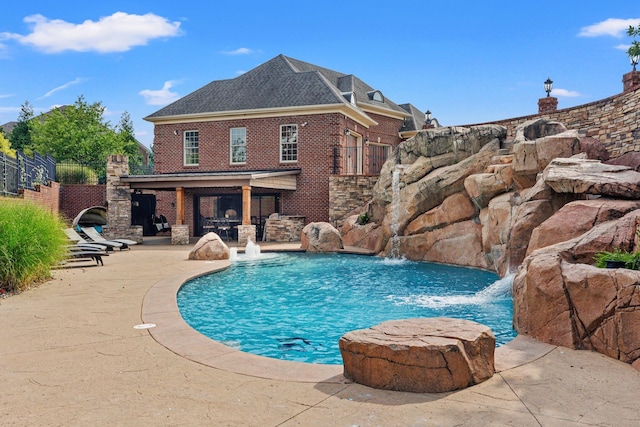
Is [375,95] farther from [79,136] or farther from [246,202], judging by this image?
[79,136]

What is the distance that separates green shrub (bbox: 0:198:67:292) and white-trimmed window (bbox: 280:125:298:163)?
14.1 meters

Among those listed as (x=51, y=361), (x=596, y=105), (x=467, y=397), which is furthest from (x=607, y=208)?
(x=596, y=105)

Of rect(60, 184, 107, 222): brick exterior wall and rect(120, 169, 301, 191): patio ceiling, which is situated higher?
rect(120, 169, 301, 191): patio ceiling

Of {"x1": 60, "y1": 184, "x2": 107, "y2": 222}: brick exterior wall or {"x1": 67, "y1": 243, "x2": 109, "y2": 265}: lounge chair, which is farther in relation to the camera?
{"x1": 60, "y1": 184, "x2": 107, "y2": 222}: brick exterior wall

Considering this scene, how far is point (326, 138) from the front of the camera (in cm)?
2202

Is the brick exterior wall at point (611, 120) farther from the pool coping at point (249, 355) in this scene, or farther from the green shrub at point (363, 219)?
the pool coping at point (249, 355)

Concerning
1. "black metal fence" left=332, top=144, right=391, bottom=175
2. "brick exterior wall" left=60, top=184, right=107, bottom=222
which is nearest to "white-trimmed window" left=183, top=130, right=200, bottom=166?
"brick exterior wall" left=60, top=184, right=107, bottom=222

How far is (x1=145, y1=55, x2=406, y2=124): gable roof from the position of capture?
2239 cm

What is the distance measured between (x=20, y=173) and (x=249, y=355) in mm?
16043

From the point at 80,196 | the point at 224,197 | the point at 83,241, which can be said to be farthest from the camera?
the point at 224,197

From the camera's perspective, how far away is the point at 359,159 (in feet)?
81.9

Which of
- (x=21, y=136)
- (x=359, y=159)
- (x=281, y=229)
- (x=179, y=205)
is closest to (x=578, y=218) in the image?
(x=281, y=229)

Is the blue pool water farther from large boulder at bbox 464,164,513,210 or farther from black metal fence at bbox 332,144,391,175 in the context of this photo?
black metal fence at bbox 332,144,391,175

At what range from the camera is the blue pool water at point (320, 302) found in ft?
20.2
